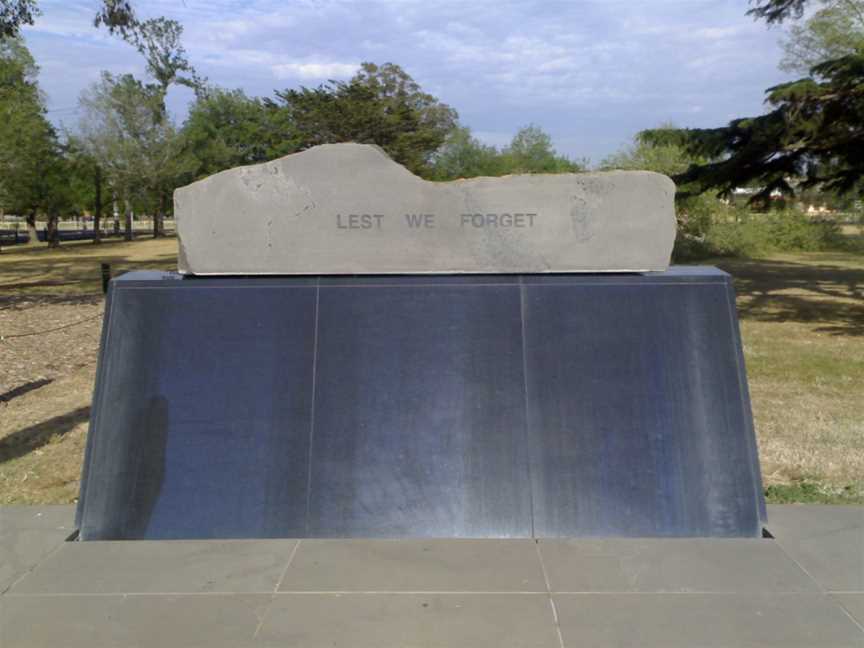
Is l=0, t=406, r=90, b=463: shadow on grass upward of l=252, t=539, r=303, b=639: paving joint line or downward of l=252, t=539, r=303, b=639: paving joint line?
downward

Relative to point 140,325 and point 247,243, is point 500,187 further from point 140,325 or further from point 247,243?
point 140,325

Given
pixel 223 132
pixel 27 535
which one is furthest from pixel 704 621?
pixel 223 132

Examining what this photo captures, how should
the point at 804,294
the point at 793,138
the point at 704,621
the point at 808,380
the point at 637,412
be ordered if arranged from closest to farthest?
the point at 704,621 < the point at 637,412 < the point at 808,380 < the point at 793,138 < the point at 804,294

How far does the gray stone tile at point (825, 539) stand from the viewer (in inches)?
190

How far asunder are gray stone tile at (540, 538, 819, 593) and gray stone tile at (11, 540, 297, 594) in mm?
1593

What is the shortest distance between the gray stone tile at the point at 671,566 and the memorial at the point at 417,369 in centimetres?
17

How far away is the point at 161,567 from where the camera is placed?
4.99m

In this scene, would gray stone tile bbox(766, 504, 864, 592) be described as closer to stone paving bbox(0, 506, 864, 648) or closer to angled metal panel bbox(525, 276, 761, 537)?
stone paving bbox(0, 506, 864, 648)

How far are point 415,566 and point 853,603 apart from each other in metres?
2.25

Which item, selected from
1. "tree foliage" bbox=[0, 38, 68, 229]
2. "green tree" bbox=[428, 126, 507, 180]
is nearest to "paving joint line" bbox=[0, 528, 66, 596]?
"tree foliage" bbox=[0, 38, 68, 229]

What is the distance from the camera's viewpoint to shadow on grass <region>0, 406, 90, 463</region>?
7898mm

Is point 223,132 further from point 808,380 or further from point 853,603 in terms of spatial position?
point 853,603

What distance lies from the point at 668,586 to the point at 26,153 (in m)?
39.4

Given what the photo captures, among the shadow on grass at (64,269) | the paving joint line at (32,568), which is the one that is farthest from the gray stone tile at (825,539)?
the shadow on grass at (64,269)
